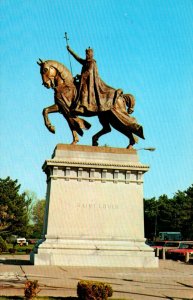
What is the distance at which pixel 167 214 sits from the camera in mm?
99938

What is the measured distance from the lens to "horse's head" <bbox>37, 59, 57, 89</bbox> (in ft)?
76.3

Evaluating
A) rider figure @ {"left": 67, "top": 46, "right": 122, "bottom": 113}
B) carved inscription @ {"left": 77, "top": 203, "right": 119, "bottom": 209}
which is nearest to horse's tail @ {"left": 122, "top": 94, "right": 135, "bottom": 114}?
rider figure @ {"left": 67, "top": 46, "right": 122, "bottom": 113}

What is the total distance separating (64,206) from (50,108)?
18.2 feet

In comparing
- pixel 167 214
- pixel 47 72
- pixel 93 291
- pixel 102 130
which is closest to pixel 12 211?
pixel 167 214

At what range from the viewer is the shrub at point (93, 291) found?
9172mm

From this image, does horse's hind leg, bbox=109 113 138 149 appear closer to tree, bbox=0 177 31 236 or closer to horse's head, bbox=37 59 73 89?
horse's head, bbox=37 59 73 89

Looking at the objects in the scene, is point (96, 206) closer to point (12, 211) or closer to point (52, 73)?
point (52, 73)

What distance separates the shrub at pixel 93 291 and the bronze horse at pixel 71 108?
14.5 meters

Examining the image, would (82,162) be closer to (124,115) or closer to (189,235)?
(124,115)

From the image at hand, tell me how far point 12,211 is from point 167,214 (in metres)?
42.1

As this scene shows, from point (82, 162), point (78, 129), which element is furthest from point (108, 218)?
point (78, 129)

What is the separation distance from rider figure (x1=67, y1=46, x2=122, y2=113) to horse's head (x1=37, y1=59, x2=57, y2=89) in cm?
163

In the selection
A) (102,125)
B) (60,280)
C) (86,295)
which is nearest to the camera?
(86,295)

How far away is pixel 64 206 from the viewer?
2167 cm
